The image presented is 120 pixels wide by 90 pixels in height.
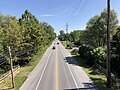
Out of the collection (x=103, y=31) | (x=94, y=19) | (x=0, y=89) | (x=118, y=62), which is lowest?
(x=0, y=89)

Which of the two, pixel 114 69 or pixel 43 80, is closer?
pixel 43 80

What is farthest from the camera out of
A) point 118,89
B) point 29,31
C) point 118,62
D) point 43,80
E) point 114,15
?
point 29,31

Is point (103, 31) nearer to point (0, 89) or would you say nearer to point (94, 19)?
point (94, 19)

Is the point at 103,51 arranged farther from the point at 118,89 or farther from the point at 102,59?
the point at 118,89

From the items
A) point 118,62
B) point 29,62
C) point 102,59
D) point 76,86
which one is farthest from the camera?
point 29,62

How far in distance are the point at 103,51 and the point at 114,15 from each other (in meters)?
16.1

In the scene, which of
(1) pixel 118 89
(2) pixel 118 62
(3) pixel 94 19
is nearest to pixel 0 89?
(1) pixel 118 89

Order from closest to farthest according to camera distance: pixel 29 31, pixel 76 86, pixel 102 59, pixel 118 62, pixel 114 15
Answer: pixel 76 86 → pixel 118 62 → pixel 102 59 → pixel 114 15 → pixel 29 31

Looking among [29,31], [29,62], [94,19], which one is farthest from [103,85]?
[29,31]

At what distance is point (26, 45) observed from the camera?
41062mm

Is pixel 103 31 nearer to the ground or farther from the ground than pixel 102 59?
farther from the ground

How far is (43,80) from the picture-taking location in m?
22.7

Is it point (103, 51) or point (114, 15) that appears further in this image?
point (114, 15)

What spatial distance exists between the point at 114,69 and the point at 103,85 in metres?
8.69
